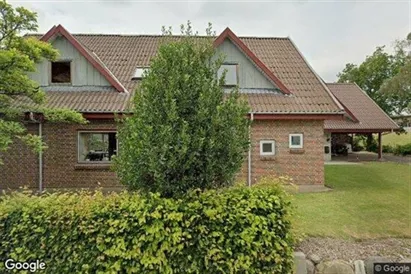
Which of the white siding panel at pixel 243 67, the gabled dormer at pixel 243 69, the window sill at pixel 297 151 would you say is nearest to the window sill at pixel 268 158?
the window sill at pixel 297 151

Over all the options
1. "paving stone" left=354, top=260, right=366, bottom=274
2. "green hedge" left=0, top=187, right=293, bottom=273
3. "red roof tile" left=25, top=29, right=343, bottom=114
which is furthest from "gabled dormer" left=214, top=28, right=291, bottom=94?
"green hedge" left=0, top=187, right=293, bottom=273

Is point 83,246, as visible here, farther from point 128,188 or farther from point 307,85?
point 307,85

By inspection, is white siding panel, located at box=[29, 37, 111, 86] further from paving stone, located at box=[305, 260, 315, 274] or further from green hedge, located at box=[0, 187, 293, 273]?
paving stone, located at box=[305, 260, 315, 274]

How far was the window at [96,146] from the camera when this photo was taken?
1074 cm

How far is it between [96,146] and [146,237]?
26.1ft

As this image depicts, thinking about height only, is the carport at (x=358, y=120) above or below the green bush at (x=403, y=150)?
above

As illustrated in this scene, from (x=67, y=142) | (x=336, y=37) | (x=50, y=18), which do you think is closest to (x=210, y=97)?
(x=67, y=142)

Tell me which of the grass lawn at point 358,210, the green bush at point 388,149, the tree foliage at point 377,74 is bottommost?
the grass lawn at point 358,210

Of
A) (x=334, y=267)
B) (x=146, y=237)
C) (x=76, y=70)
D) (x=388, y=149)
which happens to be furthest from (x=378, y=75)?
(x=146, y=237)

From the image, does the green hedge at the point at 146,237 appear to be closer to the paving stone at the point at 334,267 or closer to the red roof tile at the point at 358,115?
the paving stone at the point at 334,267

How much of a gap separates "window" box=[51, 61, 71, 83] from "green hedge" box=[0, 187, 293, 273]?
8529mm

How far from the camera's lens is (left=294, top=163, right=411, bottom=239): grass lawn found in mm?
6023

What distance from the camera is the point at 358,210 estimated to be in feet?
25.2

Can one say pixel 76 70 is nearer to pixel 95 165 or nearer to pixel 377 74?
pixel 95 165
